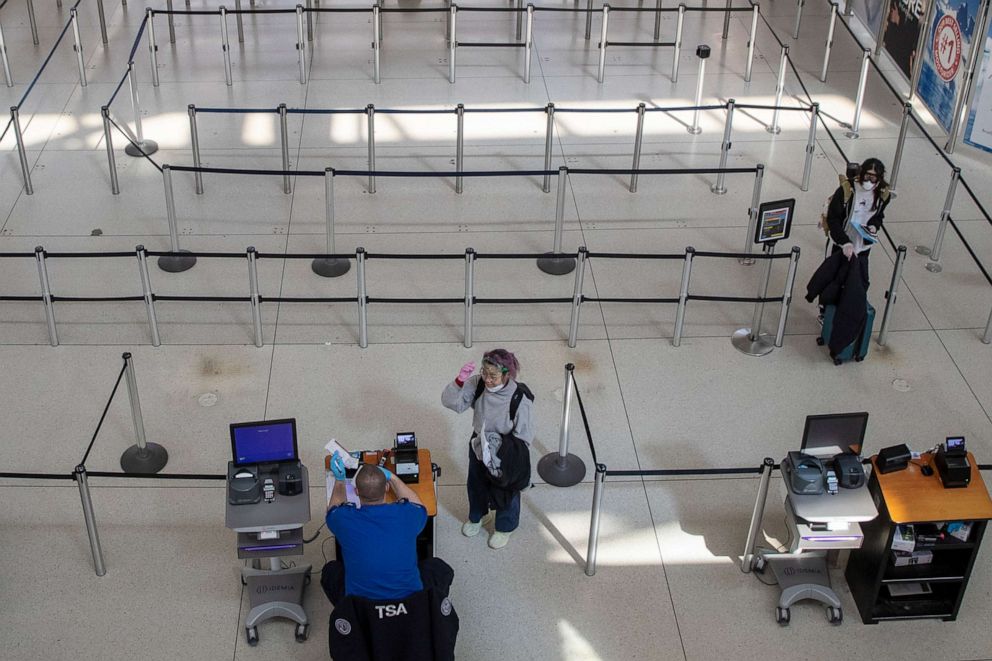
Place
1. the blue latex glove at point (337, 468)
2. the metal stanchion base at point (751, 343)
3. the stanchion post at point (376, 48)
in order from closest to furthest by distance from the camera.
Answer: the blue latex glove at point (337, 468) < the metal stanchion base at point (751, 343) < the stanchion post at point (376, 48)

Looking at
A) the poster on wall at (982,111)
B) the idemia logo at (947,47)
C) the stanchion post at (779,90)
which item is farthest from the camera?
the stanchion post at (779,90)

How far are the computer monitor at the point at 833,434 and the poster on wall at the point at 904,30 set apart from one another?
7.39 m

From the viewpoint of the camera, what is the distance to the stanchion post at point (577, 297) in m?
8.88

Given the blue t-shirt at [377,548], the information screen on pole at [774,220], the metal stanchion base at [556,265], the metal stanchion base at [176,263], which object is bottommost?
the blue t-shirt at [377,548]

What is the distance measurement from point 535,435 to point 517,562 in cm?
123

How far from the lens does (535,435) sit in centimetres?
849

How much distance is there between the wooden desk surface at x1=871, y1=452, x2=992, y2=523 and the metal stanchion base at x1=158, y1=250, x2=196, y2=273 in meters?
5.92

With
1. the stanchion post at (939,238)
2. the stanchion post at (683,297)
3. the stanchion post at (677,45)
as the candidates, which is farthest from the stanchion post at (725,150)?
the stanchion post at (683,297)

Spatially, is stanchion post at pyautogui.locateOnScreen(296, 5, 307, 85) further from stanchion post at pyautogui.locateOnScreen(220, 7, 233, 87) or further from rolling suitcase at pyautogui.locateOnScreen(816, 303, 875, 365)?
rolling suitcase at pyautogui.locateOnScreen(816, 303, 875, 365)

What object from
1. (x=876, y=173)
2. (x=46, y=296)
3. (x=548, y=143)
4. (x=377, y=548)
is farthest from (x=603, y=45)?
(x=377, y=548)

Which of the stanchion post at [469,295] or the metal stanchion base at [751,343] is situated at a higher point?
the stanchion post at [469,295]

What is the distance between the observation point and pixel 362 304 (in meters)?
9.15

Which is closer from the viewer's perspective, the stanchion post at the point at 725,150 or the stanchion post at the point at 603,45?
the stanchion post at the point at 725,150

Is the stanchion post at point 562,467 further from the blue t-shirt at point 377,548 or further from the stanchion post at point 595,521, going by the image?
the blue t-shirt at point 377,548
